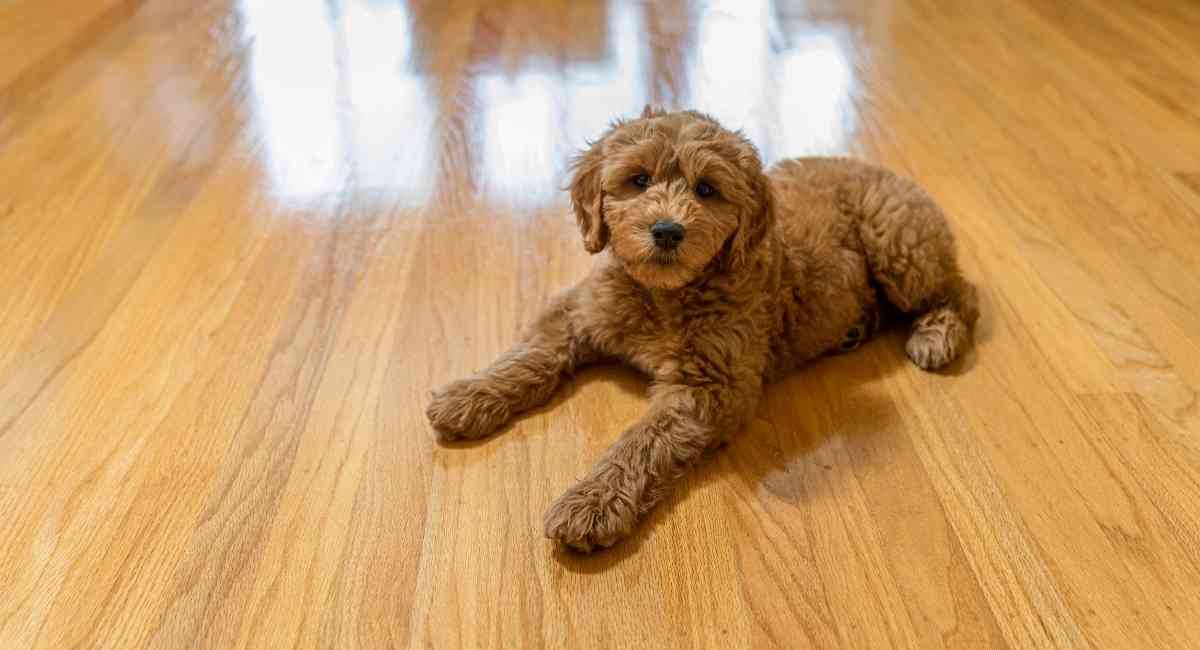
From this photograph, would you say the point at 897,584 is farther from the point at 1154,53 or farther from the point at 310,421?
the point at 1154,53

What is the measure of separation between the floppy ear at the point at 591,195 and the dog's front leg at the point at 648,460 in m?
0.35

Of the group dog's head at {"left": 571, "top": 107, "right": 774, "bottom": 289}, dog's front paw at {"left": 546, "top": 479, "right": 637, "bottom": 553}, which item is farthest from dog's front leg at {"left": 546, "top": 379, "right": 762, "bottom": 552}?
dog's head at {"left": 571, "top": 107, "right": 774, "bottom": 289}

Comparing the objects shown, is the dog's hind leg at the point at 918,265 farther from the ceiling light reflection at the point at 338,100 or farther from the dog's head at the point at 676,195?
the ceiling light reflection at the point at 338,100

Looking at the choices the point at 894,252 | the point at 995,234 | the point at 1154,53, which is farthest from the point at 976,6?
the point at 894,252

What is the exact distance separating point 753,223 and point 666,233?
22 centimetres

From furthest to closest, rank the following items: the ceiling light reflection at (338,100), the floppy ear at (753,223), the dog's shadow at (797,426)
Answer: the ceiling light reflection at (338,100), the floppy ear at (753,223), the dog's shadow at (797,426)

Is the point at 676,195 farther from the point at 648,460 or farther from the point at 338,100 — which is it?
the point at 338,100

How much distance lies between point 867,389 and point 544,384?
2.47 feet

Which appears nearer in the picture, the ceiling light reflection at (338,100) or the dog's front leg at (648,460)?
the dog's front leg at (648,460)

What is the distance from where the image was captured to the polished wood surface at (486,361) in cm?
169

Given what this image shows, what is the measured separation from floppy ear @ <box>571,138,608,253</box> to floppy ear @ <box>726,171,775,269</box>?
0.28 m

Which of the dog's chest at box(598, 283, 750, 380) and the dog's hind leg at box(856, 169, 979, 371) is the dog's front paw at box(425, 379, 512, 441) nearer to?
the dog's chest at box(598, 283, 750, 380)

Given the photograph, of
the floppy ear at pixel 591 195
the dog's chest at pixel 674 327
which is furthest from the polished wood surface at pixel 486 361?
the floppy ear at pixel 591 195

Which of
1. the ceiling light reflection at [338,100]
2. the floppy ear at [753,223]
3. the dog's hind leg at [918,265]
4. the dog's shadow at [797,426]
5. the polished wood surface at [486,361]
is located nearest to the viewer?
the polished wood surface at [486,361]
